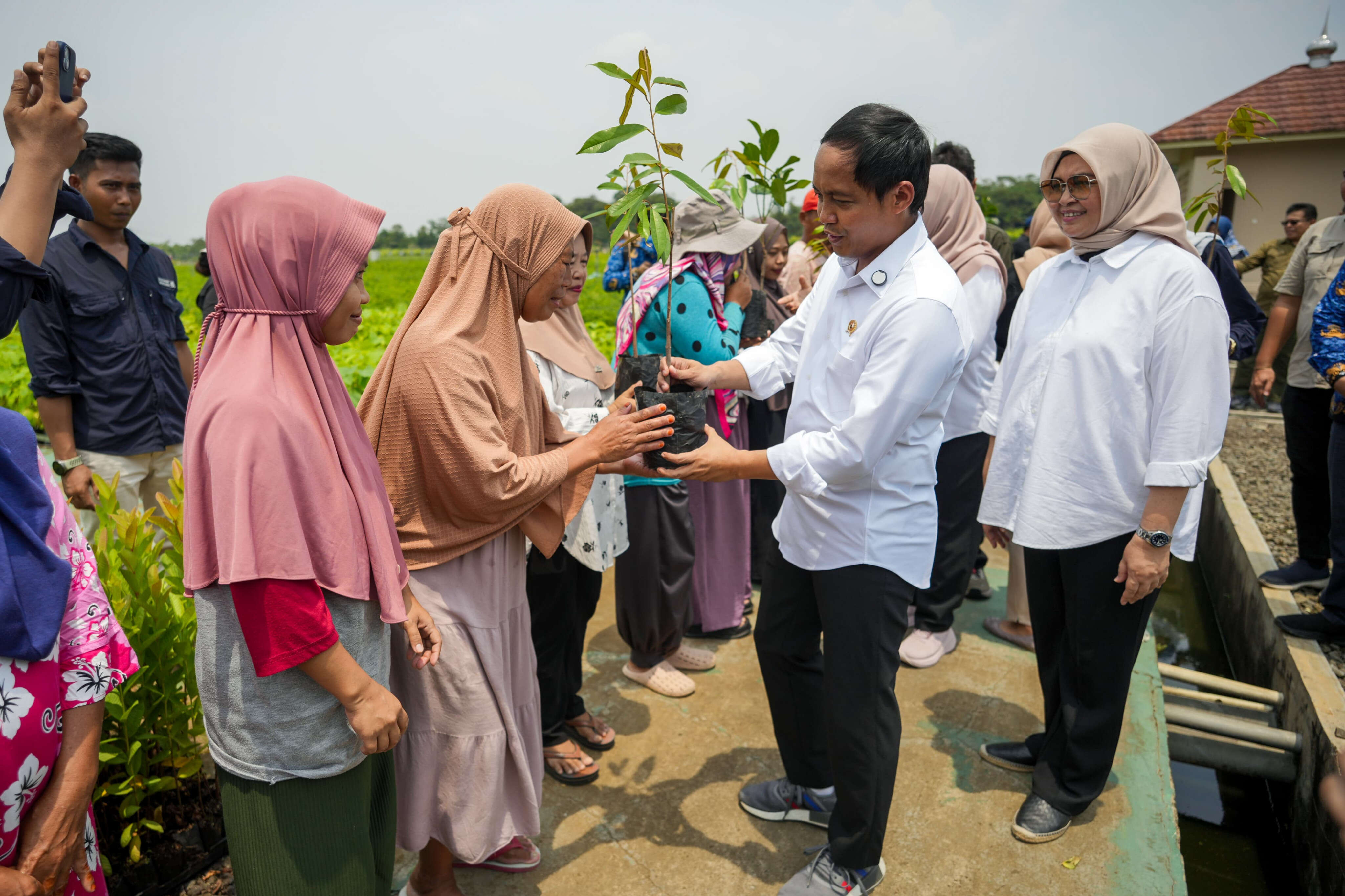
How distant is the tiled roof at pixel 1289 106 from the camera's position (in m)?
11.2

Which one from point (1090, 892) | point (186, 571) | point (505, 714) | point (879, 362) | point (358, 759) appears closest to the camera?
point (186, 571)

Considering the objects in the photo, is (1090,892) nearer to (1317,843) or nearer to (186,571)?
(1317,843)

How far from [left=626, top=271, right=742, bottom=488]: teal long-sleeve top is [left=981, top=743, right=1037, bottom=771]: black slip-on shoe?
1536 millimetres

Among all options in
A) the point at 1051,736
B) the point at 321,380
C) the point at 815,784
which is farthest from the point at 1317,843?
the point at 321,380

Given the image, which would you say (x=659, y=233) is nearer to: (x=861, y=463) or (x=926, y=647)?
(x=861, y=463)

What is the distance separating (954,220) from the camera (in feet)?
11.1

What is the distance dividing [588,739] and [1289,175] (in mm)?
13292

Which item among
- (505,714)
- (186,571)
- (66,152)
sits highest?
(66,152)

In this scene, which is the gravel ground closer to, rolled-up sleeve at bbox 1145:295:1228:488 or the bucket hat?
rolled-up sleeve at bbox 1145:295:1228:488

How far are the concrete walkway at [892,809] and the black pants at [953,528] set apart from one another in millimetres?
297

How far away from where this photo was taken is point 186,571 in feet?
4.66

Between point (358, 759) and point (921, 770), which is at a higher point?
point (358, 759)

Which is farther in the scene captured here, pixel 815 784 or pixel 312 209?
pixel 815 784

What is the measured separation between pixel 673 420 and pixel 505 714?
0.88 meters
